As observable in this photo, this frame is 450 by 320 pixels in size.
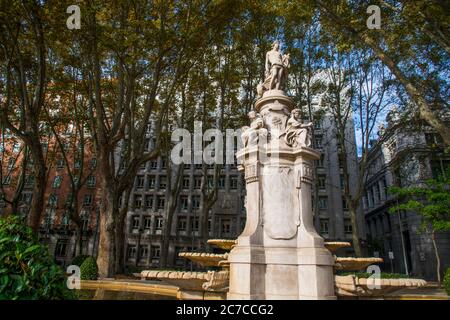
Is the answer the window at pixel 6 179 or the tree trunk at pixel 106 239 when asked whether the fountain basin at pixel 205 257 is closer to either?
the tree trunk at pixel 106 239

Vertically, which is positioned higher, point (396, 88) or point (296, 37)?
point (296, 37)

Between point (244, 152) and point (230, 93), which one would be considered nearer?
point (244, 152)

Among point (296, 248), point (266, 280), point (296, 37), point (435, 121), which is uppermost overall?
point (296, 37)

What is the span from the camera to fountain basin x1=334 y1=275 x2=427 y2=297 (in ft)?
20.1

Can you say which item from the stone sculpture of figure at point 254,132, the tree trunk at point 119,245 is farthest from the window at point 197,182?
the stone sculpture of figure at point 254,132

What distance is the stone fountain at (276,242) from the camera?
652cm

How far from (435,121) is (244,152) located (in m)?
6.22

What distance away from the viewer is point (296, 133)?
7.81m

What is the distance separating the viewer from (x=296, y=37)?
2144cm

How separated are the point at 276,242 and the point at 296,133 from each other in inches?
110
